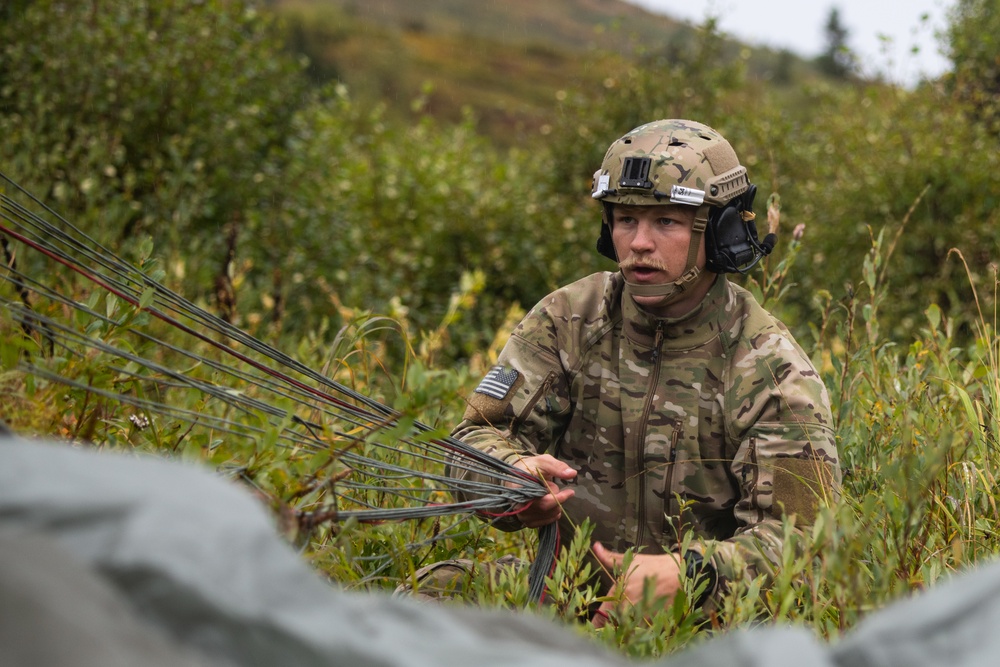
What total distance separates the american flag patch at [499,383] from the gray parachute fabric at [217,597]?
1.74 m

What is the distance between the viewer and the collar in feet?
10.4

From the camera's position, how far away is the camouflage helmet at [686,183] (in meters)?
3.06

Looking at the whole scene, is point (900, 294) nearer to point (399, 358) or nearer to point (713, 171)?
point (399, 358)

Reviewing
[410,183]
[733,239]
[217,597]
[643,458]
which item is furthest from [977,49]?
[217,597]

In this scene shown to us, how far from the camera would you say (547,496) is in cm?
271

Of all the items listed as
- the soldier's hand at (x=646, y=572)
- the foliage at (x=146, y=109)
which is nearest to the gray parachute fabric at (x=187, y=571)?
the soldier's hand at (x=646, y=572)

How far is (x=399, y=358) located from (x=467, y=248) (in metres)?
1.25

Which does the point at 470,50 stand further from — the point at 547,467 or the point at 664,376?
the point at 547,467

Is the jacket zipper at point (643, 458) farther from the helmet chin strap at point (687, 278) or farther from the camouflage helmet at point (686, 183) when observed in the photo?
the camouflage helmet at point (686, 183)

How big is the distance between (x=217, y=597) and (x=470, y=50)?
76112 mm

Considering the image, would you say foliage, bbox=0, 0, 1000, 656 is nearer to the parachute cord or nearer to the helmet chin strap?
the helmet chin strap

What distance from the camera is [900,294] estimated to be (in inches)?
288

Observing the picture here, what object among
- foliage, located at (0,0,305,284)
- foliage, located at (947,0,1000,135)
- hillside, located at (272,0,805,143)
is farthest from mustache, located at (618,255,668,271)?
foliage, located at (947,0,1000,135)

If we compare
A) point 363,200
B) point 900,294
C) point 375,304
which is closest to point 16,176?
point 375,304
